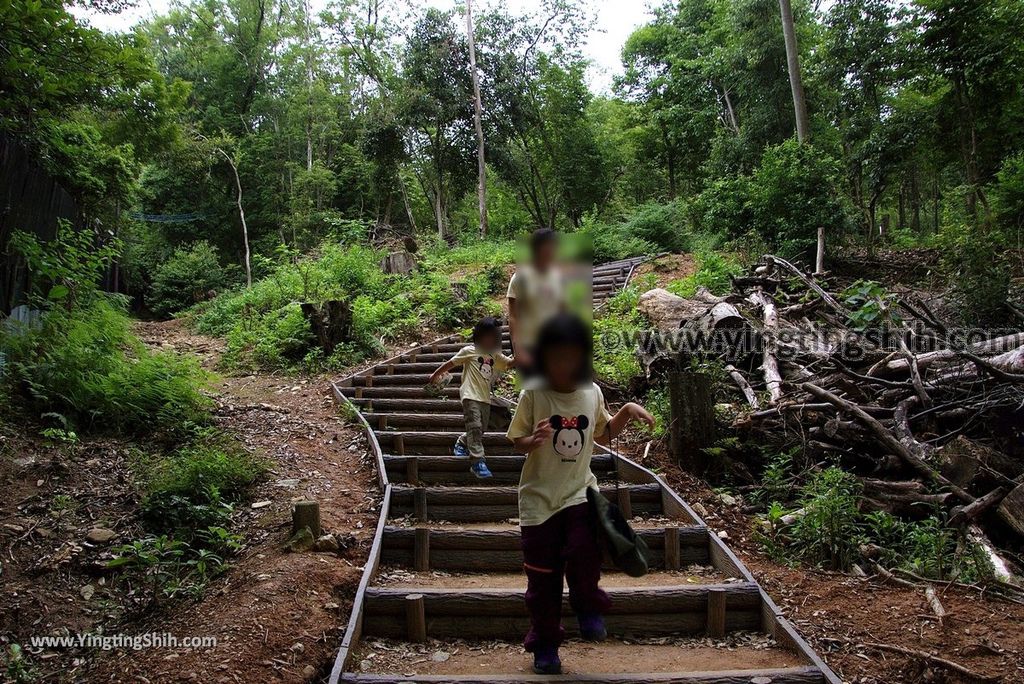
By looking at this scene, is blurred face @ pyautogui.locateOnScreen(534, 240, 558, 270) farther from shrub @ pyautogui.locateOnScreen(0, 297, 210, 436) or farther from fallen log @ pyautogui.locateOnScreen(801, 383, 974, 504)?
shrub @ pyautogui.locateOnScreen(0, 297, 210, 436)

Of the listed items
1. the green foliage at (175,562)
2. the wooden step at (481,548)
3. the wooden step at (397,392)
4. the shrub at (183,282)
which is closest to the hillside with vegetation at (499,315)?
the green foliage at (175,562)

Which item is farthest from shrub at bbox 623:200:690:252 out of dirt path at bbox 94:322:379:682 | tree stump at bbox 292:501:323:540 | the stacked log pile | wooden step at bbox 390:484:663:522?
tree stump at bbox 292:501:323:540

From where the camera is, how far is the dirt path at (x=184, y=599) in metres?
3.15

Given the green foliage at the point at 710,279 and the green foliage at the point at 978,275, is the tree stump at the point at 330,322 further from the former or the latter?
the green foliage at the point at 978,275

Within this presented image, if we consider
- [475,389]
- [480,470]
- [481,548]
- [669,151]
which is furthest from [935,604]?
[669,151]

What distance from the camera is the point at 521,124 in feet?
8.86

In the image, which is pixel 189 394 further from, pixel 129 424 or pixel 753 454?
pixel 753 454

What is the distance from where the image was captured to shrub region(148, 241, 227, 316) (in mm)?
20828

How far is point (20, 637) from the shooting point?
335cm

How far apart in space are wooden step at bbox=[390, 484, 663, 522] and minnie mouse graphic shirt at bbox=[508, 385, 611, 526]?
2.28 metres

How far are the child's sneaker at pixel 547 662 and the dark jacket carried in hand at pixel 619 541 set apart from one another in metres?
0.68

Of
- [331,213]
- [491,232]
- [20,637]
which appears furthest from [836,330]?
[331,213]

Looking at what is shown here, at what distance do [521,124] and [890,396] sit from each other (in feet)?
16.4

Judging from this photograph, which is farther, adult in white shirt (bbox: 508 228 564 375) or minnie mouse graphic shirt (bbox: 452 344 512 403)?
minnie mouse graphic shirt (bbox: 452 344 512 403)
